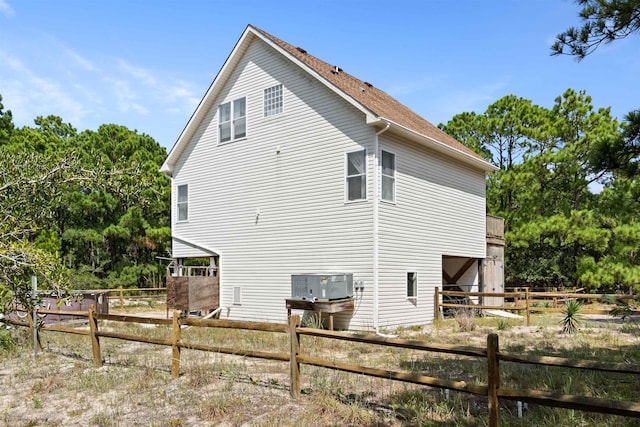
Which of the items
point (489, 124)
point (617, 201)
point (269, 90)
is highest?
point (489, 124)

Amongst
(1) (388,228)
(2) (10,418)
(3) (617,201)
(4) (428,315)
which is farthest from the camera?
(3) (617,201)

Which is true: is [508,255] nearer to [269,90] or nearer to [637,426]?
[269,90]

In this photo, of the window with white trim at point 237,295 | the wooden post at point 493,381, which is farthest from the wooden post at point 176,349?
the window with white trim at point 237,295

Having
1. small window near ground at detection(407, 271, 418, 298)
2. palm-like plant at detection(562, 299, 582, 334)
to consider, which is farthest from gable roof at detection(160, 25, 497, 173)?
palm-like plant at detection(562, 299, 582, 334)

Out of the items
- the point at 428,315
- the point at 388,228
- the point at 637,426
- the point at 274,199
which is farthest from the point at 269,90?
the point at 637,426

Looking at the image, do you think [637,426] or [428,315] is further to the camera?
[428,315]

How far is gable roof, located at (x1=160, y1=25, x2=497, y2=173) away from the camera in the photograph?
50.0ft

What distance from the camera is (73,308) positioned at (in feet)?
61.2

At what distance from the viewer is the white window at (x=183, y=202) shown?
20609 millimetres

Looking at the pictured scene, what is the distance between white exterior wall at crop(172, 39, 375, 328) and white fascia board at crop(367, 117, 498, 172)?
0.69 metres

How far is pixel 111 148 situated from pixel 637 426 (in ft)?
115

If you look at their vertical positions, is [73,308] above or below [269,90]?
below

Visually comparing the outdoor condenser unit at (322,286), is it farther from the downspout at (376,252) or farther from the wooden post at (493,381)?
the wooden post at (493,381)

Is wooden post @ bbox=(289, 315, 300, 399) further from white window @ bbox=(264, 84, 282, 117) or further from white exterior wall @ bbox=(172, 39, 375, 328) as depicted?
white window @ bbox=(264, 84, 282, 117)
